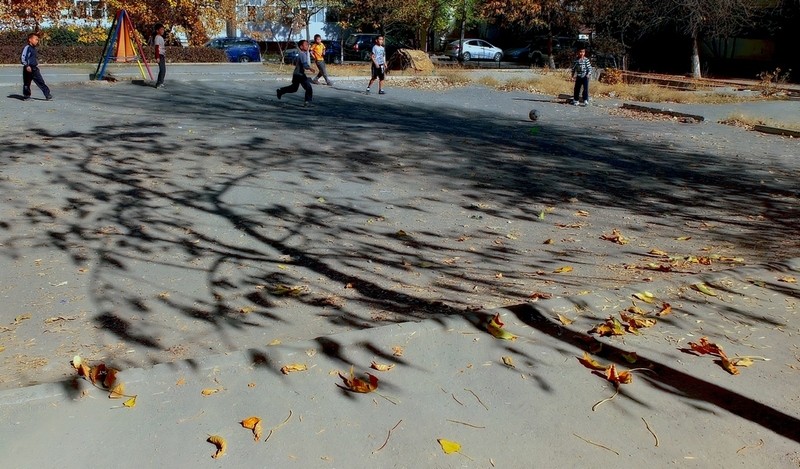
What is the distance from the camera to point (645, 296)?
5344 mm

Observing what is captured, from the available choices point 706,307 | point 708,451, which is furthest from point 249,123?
point 708,451

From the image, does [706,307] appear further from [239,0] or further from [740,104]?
[239,0]

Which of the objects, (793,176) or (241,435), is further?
(793,176)

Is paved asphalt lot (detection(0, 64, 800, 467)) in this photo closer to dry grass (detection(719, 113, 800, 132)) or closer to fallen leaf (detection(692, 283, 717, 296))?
fallen leaf (detection(692, 283, 717, 296))

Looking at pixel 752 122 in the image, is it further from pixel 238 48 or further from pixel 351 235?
pixel 238 48

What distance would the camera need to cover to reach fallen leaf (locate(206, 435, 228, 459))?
3520mm

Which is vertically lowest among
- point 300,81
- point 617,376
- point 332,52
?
point 617,376

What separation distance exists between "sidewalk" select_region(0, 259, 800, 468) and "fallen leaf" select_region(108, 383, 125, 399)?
0.18ft

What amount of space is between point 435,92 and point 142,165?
1368 cm

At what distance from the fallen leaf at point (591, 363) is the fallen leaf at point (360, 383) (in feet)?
4.12

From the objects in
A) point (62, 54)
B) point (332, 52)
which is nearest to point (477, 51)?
point (332, 52)

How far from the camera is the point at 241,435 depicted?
12.0 feet

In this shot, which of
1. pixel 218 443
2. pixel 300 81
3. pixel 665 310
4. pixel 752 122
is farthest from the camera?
pixel 300 81

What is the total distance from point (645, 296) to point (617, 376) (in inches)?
48.5
